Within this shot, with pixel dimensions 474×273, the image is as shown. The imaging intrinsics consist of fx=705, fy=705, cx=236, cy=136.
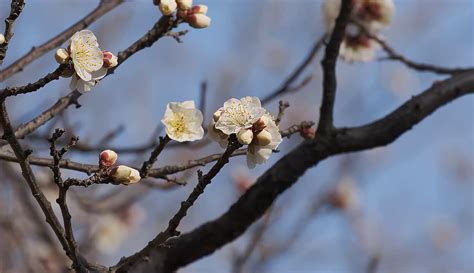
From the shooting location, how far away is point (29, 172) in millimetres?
1329

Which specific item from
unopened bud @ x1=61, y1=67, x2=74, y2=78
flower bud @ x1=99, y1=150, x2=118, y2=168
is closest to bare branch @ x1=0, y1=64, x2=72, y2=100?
unopened bud @ x1=61, y1=67, x2=74, y2=78

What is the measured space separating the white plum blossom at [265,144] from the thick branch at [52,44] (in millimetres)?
866

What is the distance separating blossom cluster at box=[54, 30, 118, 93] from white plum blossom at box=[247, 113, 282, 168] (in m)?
0.35

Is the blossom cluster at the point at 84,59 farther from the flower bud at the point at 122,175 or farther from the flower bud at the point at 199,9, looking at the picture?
the flower bud at the point at 199,9

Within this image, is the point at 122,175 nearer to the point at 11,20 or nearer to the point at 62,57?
the point at 62,57

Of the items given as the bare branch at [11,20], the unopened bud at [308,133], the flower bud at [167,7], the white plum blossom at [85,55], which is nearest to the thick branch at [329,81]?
the unopened bud at [308,133]

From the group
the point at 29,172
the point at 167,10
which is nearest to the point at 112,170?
the point at 29,172

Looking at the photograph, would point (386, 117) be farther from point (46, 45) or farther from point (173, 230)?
point (46, 45)

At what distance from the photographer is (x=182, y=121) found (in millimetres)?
1573

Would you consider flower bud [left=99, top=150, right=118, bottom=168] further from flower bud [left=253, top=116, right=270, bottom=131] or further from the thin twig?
flower bud [left=253, top=116, right=270, bottom=131]

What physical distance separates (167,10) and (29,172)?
0.55m

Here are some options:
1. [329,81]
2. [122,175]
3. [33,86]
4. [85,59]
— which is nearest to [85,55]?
[85,59]

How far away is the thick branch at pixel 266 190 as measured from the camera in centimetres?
191

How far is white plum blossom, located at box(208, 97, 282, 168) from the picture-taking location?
1.38 m
